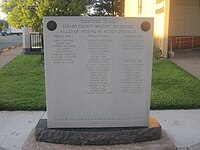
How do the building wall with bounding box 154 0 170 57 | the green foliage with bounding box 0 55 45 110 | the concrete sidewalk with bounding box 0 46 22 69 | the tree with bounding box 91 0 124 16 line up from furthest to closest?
1. the tree with bounding box 91 0 124 16
2. the building wall with bounding box 154 0 170 57
3. the concrete sidewalk with bounding box 0 46 22 69
4. the green foliage with bounding box 0 55 45 110

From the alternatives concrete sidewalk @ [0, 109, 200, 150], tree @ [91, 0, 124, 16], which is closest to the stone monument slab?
concrete sidewalk @ [0, 109, 200, 150]

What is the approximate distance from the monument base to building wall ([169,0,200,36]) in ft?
39.2

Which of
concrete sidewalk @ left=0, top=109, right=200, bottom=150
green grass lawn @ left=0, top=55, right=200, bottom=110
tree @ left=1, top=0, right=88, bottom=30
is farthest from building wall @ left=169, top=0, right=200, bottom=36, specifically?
concrete sidewalk @ left=0, top=109, right=200, bottom=150

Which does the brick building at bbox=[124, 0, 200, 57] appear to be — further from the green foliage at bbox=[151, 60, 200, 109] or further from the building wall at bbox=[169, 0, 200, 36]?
the green foliage at bbox=[151, 60, 200, 109]

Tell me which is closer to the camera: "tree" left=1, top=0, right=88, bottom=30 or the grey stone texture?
the grey stone texture

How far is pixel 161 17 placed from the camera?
14430 mm

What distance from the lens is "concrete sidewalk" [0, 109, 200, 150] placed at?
4.39 metres

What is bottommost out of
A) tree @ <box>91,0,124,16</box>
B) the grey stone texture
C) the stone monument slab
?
the grey stone texture

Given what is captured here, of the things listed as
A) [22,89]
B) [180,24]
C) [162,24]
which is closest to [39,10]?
[162,24]

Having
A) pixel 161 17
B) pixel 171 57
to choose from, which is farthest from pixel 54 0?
pixel 171 57

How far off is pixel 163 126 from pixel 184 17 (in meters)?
11.5

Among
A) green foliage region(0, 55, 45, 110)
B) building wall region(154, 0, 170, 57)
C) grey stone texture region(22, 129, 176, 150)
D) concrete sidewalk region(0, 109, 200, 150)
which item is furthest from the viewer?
building wall region(154, 0, 170, 57)

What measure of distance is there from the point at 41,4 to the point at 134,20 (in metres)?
10.5

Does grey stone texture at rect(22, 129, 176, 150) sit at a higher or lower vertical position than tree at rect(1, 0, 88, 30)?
lower
